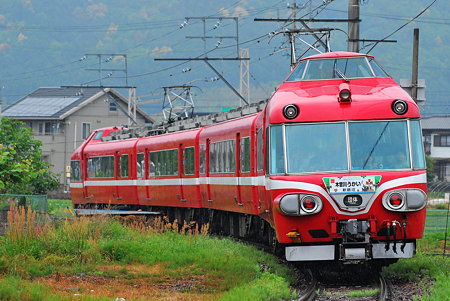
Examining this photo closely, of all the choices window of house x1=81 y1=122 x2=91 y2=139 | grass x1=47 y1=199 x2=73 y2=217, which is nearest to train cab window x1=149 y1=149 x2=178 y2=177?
grass x1=47 y1=199 x2=73 y2=217

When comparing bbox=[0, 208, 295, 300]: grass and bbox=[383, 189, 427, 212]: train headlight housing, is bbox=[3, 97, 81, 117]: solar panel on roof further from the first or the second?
bbox=[383, 189, 427, 212]: train headlight housing

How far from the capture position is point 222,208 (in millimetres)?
22859

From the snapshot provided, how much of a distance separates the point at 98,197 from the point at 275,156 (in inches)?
818

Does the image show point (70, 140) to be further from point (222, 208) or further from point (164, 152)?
point (222, 208)

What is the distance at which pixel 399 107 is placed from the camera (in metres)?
14.5

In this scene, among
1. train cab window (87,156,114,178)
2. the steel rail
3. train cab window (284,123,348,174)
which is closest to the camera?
the steel rail

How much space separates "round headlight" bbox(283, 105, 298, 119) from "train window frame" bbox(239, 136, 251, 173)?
463 centimetres

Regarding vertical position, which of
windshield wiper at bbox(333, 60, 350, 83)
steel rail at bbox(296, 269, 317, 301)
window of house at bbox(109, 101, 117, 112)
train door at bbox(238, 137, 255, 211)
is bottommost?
steel rail at bbox(296, 269, 317, 301)

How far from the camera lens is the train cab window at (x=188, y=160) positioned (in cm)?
2562

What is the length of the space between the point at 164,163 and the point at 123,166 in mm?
4272

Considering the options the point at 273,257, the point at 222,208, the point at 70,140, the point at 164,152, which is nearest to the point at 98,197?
the point at 164,152

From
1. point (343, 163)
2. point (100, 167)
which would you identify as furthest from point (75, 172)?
point (343, 163)

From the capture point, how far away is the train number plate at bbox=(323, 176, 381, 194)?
549 inches

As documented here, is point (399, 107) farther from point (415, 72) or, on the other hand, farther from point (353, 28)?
point (415, 72)
